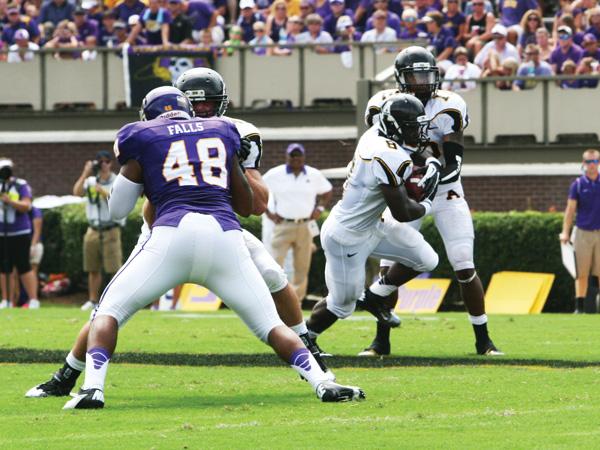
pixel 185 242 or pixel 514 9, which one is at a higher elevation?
pixel 514 9

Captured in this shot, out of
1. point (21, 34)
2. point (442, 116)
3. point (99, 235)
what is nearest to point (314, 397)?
point (442, 116)

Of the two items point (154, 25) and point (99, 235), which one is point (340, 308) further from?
point (154, 25)

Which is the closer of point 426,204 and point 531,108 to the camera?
point 426,204

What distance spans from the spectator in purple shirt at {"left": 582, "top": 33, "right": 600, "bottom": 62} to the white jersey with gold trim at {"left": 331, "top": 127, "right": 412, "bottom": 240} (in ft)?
35.7

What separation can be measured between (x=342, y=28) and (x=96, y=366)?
15090mm

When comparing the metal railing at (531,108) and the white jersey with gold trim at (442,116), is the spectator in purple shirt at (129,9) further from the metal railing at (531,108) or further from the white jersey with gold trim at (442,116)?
the white jersey with gold trim at (442,116)

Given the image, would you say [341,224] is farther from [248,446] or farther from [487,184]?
[487,184]

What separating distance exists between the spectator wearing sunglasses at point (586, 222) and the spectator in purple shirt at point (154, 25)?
764cm

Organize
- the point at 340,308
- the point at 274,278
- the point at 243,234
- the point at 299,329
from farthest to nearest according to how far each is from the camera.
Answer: the point at 340,308
the point at 299,329
the point at 274,278
the point at 243,234

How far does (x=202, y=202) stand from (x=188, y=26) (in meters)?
15.0

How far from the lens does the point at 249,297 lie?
7.42 m

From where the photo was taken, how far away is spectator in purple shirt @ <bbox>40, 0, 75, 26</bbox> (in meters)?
23.7

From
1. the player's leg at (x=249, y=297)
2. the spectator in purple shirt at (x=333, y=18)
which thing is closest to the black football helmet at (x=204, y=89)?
the player's leg at (x=249, y=297)

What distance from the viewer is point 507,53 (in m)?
20.2
